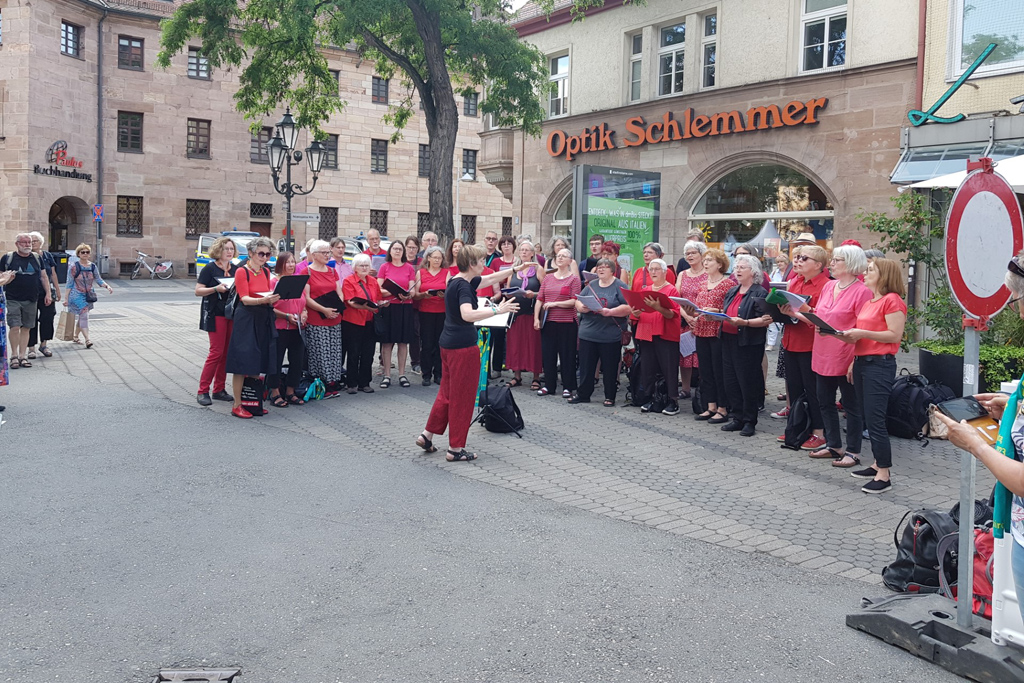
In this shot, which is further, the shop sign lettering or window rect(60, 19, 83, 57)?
window rect(60, 19, 83, 57)

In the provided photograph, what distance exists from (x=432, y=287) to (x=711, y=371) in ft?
12.6

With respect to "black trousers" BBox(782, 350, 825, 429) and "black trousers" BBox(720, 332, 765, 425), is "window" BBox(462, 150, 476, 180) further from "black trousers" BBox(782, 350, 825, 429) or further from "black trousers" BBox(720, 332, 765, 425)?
"black trousers" BBox(782, 350, 825, 429)

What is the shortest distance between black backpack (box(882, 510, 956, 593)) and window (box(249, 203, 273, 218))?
146 ft

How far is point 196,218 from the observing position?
45.1m

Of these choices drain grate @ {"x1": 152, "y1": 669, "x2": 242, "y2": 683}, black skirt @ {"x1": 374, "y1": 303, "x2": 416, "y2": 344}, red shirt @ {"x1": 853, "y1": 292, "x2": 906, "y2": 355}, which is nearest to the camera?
drain grate @ {"x1": 152, "y1": 669, "x2": 242, "y2": 683}

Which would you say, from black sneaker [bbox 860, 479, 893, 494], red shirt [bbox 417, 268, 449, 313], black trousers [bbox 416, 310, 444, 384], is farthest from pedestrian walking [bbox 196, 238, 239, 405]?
black sneaker [bbox 860, 479, 893, 494]

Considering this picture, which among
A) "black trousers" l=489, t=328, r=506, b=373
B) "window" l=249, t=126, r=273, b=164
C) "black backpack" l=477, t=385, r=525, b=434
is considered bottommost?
"black backpack" l=477, t=385, r=525, b=434

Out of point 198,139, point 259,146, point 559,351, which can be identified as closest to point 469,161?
point 259,146

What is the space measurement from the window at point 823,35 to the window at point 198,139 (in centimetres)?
3342

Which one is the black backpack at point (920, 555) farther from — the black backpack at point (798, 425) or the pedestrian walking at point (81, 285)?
the pedestrian walking at point (81, 285)

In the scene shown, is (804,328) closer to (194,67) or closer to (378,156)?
(194,67)

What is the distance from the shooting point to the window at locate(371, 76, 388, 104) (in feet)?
163

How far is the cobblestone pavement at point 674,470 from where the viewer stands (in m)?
6.16

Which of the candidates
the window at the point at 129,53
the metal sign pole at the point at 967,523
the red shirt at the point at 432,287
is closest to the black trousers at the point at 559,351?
the red shirt at the point at 432,287
